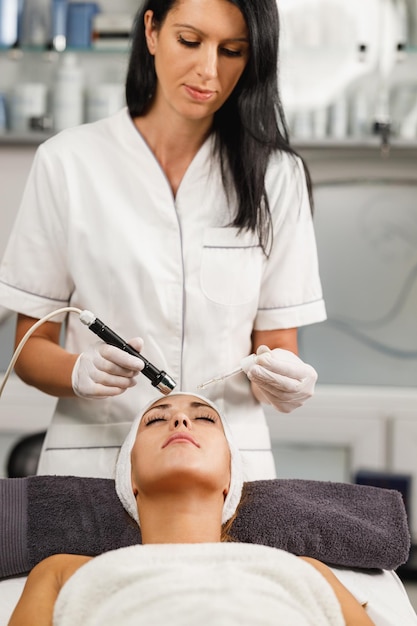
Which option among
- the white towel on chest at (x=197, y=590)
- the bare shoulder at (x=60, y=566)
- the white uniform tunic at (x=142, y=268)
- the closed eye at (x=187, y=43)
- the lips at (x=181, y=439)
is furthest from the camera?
the white uniform tunic at (x=142, y=268)

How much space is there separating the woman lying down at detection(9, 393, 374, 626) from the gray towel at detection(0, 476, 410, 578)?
53 mm

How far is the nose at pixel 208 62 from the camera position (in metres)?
1.57

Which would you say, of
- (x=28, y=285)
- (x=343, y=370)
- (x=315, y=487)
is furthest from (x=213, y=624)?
(x=343, y=370)

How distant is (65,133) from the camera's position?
5.79ft

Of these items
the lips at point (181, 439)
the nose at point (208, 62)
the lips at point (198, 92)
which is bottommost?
the lips at point (181, 439)

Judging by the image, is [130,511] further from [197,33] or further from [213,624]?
[197,33]

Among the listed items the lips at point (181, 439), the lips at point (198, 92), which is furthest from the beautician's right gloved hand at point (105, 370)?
the lips at point (198, 92)

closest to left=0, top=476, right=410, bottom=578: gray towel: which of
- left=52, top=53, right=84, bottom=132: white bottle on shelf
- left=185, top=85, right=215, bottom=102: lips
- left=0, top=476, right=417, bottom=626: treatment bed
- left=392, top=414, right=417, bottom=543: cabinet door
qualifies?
left=0, top=476, right=417, bottom=626: treatment bed

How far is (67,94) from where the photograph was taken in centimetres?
280

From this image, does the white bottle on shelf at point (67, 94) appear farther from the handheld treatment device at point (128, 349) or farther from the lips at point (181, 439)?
the lips at point (181, 439)

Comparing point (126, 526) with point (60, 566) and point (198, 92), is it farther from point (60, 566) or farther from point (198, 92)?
point (198, 92)

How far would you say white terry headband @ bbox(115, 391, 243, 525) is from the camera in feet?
5.08

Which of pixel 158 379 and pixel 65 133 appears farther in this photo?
pixel 65 133

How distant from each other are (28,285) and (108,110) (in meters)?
1.21
